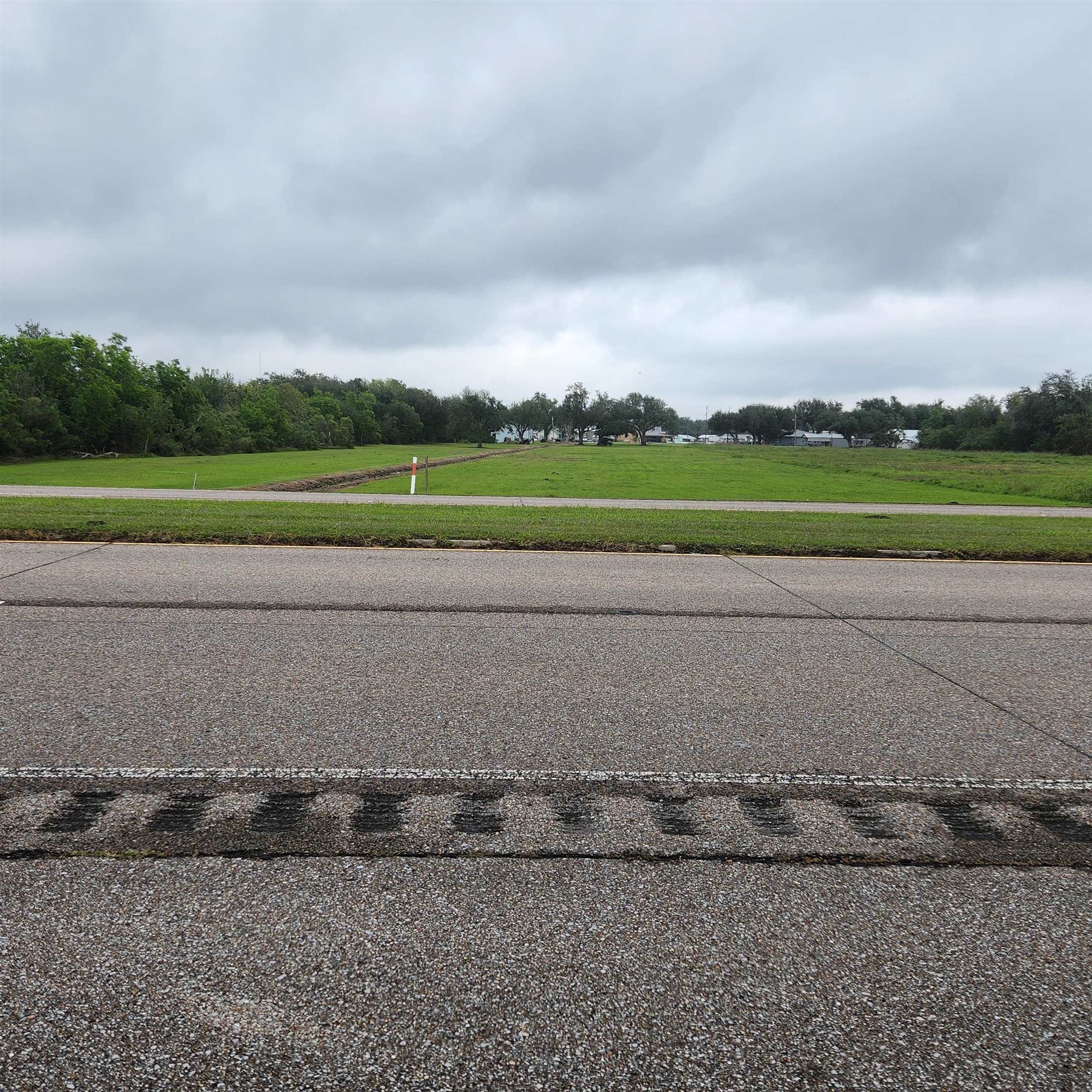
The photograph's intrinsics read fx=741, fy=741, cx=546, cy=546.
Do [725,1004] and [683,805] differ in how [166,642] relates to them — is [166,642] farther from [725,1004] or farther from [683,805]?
[725,1004]

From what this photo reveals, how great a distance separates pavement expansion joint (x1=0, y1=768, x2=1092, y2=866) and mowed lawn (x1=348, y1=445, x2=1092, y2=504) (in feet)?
64.1

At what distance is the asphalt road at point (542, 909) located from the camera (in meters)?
1.96

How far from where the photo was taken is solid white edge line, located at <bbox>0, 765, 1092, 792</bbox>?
340cm

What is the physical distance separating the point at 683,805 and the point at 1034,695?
9.88 feet

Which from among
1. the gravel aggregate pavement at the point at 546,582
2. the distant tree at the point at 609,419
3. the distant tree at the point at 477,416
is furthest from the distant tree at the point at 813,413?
the gravel aggregate pavement at the point at 546,582

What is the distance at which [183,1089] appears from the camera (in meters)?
1.83

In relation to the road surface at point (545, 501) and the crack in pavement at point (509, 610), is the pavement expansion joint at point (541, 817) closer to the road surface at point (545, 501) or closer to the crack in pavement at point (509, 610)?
the crack in pavement at point (509, 610)

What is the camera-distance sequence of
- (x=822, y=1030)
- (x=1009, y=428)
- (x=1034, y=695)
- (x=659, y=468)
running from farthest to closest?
(x=1009, y=428)
(x=659, y=468)
(x=1034, y=695)
(x=822, y=1030)

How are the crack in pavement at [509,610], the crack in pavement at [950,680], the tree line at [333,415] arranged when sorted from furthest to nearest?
the tree line at [333,415], the crack in pavement at [509,610], the crack in pavement at [950,680]

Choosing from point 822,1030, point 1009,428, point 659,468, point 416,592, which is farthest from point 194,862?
point 1009,428

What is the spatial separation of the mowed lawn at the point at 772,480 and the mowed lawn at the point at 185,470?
5600mm

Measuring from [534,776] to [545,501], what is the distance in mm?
17106

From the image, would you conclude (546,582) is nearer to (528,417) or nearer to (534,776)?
(534,776)

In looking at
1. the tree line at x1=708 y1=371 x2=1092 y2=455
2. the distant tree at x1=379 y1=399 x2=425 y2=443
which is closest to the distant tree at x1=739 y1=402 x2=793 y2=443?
the tree line at x1=708 y1=371 x2=1092 y2=455
